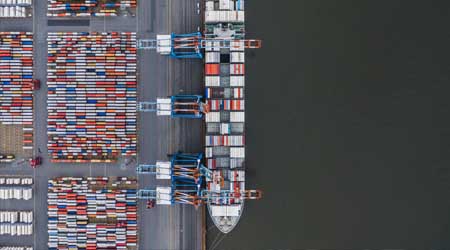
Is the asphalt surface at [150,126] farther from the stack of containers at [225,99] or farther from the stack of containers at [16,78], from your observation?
the stack of containers at [225,99]

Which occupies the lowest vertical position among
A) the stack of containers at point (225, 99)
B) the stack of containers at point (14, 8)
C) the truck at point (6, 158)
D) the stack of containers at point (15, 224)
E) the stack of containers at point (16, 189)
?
the stack of containers at point (15, 224)

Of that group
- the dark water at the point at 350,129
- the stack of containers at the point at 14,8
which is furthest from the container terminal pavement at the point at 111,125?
the dark water at the point at 350,129

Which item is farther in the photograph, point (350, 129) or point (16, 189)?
point (350, 129)

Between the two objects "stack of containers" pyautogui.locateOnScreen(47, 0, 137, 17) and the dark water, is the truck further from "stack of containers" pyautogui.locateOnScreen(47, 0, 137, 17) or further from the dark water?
the dark water

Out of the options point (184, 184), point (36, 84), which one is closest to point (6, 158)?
point (36, 84)

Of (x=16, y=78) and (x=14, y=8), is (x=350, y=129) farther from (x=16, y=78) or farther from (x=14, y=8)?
(x=14, y=8)

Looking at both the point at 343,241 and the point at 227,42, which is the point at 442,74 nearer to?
the point at 343,241

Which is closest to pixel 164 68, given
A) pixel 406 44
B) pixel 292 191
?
pixel 292 191
